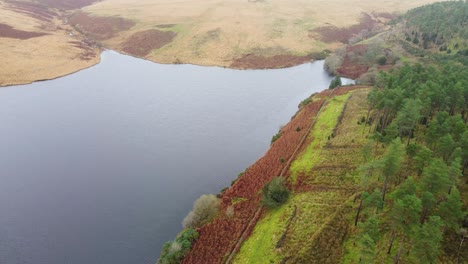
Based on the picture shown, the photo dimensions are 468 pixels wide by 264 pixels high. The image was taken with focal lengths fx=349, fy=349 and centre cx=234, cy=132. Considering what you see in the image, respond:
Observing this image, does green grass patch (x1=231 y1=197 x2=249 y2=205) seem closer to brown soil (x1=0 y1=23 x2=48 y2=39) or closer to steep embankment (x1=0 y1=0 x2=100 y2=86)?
steep embankment (x1=0 y1=0 x2=100 y2=86)

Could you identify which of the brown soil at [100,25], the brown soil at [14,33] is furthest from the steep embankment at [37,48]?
the brown soil at [100,25]

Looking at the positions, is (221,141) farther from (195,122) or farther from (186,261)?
(186,261)

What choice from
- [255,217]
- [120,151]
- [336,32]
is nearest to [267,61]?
[336,32]

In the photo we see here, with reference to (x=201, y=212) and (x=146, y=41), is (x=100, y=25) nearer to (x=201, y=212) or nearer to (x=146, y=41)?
(x=146, y=41)

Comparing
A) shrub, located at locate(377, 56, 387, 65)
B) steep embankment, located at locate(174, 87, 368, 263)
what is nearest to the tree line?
steep embankment, located at locate(174, 87, 368, 263)

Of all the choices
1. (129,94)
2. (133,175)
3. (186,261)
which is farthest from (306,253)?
(129,94)

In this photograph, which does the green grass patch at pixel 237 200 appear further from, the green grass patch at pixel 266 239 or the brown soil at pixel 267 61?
the brown soil at pixel 267 61

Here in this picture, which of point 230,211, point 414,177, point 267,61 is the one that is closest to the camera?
point 414,177
